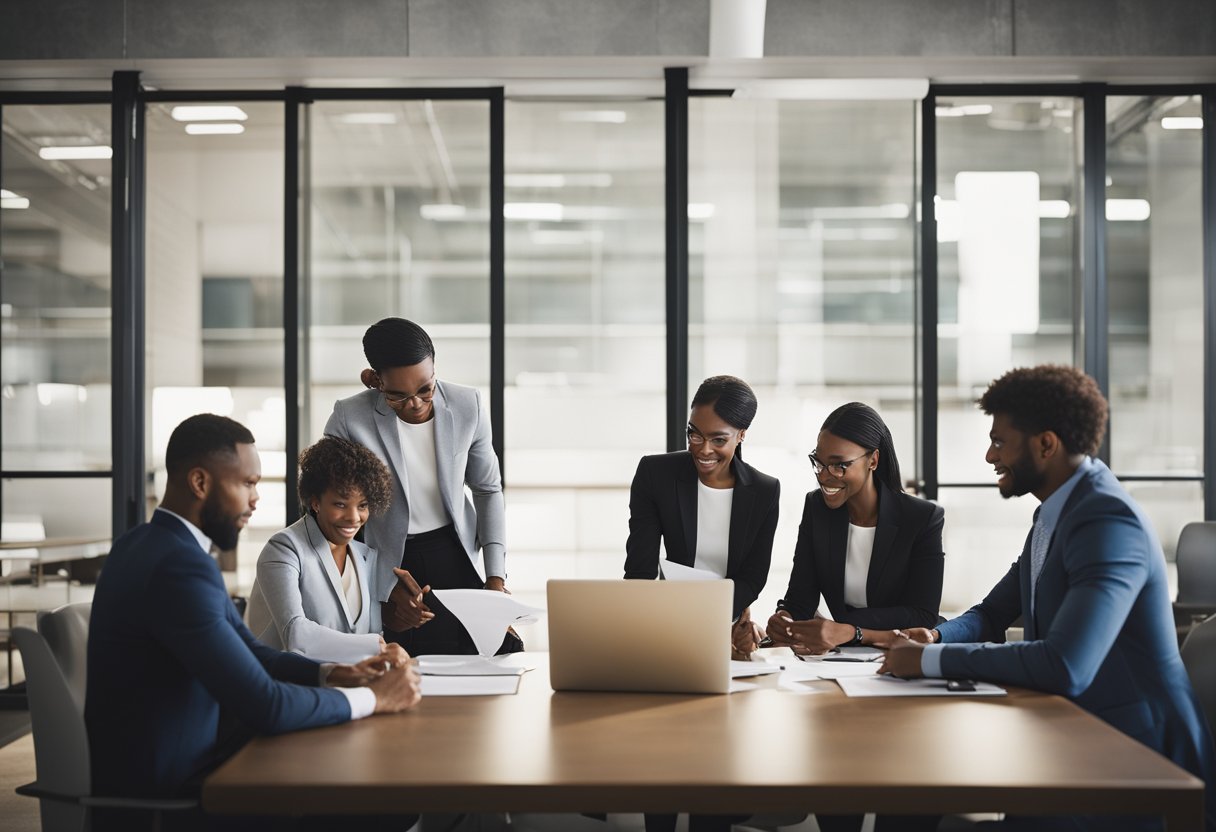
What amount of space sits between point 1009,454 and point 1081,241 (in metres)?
3.27

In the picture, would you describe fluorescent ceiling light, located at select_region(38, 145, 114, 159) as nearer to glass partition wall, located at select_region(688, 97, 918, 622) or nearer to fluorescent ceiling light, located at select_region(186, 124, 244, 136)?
fluorescent ceiling light, located at select_region(186, 124, 244, 136)

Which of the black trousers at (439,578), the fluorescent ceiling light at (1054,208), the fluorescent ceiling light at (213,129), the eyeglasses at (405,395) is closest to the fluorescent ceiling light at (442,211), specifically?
the fluorescent ceiling light at (213,129)

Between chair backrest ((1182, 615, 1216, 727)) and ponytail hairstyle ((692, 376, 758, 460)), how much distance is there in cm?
126

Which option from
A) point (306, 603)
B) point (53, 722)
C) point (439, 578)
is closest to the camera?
point (53, 722)

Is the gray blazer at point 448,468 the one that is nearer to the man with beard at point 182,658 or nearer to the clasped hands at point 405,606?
the clasped hands at point 405,606

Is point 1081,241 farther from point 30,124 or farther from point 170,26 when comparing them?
point 30,124

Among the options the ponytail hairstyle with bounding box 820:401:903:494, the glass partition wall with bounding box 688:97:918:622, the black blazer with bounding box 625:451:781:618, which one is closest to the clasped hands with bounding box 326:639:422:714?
the black blazer with bounding box 625:451:781:618

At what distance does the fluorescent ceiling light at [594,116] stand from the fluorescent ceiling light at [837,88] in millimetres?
582

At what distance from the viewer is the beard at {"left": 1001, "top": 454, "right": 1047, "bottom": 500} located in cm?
232

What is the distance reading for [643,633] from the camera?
2.17 meters

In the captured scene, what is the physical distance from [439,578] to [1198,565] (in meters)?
3.18

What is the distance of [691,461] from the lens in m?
3.19

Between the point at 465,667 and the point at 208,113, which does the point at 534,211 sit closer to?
the point at 208,113

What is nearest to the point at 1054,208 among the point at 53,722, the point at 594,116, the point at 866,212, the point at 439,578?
the point at 866,212
